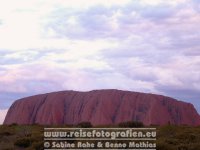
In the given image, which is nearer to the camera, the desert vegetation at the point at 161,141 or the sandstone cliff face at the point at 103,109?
the desert vegetation at the point at 161,141

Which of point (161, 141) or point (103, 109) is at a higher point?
point (103, 109)

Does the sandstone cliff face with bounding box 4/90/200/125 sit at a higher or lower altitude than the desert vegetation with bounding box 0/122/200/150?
higher

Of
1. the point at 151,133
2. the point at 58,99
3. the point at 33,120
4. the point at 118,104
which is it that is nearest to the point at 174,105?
the point at 118,104

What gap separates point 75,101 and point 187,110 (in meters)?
29.9

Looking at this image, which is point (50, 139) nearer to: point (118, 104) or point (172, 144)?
point (172, 144)

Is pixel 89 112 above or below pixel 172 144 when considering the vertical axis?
above

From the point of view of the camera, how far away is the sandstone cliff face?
9912 centimetres

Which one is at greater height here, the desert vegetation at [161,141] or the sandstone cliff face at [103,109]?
the sandstone cliff face at [103,109]

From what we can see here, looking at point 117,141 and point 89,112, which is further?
point 89,112

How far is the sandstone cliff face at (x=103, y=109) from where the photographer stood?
325ft

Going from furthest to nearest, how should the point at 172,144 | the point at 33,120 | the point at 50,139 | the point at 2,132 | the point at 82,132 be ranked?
the point at 33,120 < the point at 2,132 < the point at 82,132 < the point at 50,139 < the point at 172,144

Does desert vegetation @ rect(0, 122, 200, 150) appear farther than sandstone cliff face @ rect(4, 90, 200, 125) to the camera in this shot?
No

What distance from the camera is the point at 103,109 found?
10175 centimetres

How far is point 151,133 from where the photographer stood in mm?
23031
